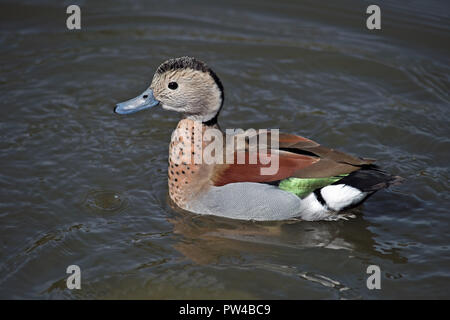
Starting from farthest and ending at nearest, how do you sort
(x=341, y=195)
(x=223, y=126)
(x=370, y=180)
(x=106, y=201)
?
(x=223, y=126), (x=106, y=201), (x=341, y=195), (x=370, y=180)

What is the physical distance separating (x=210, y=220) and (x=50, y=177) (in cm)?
218

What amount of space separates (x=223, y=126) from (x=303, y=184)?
235 cm

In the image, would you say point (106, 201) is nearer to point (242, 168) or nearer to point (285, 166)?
point (242, 168)

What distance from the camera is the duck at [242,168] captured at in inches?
262

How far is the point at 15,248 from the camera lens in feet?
20.8

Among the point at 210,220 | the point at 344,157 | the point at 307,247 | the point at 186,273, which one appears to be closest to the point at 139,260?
the point at 186,273

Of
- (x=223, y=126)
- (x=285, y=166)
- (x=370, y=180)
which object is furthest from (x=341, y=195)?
(x=223, y=126)

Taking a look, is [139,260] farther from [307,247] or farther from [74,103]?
[74,103]

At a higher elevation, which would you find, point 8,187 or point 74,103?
point 74,103

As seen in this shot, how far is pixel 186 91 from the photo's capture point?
683 cm

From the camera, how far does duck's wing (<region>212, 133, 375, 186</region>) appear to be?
21.7ft

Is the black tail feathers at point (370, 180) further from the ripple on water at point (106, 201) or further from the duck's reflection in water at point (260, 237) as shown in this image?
the ripple on water at point (106, 201)

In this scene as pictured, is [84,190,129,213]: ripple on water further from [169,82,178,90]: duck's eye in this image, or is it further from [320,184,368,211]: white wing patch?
[320,184,368,211]: white wing patch

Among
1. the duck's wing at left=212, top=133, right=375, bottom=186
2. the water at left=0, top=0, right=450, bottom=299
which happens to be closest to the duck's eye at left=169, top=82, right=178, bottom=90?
the duck's wing at left=212, top=133, right=375, bottom=186
